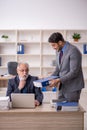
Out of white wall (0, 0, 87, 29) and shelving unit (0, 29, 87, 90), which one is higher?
white wall (0, 0, 87, 29)

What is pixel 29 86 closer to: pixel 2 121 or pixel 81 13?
pixel 2 121

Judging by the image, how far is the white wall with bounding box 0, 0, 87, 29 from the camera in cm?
727

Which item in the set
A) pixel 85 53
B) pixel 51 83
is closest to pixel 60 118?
pixel 51 83

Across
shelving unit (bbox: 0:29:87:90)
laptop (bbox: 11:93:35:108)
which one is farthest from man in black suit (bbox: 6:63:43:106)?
shelving unit (bbox: 0:29:87:90)

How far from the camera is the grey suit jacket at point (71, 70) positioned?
9.12ft

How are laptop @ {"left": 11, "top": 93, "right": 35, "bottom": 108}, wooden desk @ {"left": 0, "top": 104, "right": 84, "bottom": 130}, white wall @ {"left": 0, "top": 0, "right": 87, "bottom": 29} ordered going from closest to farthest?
wooden desk @ {"left": 0, "top": 104, "right": 84, "bottom": 130}, laptop @ {"left": 11, "top": 93, "right": 35, "bottom": 108}, white wall @ {"left": 0, "top": 0, "right": 87, "bottom": 29}

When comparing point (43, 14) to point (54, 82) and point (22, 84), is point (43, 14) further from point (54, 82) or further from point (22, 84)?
point (54, 82)

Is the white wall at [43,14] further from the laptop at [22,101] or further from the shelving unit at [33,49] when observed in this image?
the laptop at [22,101]

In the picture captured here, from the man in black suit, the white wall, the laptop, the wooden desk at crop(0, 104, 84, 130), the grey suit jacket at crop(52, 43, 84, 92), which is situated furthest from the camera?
the white wall

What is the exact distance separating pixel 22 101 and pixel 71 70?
0.68m

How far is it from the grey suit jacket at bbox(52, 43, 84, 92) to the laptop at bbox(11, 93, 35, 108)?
0.44 meters

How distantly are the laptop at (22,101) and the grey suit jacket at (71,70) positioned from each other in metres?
0.44

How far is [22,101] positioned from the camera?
8.76 feet

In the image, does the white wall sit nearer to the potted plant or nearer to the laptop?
the potted plant
